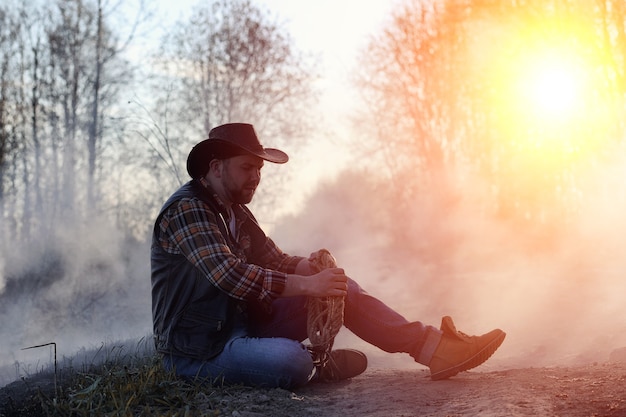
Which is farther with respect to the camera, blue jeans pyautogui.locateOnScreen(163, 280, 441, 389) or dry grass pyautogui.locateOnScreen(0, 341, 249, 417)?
blue jeans pyautogui.locateOnScreen(163, 280, 441, 389)

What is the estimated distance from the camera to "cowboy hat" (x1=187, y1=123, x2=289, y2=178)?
460 centimetres

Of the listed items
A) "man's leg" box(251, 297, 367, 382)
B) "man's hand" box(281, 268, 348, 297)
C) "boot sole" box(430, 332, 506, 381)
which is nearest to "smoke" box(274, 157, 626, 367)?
"boot sole" box(430, 332, 506, 381)

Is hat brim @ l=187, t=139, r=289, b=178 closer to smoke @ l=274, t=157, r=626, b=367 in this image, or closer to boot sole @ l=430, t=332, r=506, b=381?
boot sole @ l=430, t=332, r=506, b=381

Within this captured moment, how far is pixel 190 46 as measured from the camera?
54.3ft

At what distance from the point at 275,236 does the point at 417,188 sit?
4692mm

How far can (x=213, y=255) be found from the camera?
167 inches

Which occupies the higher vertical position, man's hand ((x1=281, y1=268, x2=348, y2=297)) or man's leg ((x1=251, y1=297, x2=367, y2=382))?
man's hand ((x1=281, y1=268, x2=348, y2=297))

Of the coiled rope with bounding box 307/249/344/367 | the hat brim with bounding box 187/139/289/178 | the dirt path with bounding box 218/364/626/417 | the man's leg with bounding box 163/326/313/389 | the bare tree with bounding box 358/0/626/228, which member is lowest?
the dirt path with bounding box 218/364/626/417

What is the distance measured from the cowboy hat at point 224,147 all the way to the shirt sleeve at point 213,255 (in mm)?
341

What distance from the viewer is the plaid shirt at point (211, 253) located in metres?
4.23

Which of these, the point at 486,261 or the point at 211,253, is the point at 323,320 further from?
the point at 486,261

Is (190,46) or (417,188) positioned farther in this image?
(417,188)

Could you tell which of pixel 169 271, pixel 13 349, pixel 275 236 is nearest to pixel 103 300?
pixel 13 349

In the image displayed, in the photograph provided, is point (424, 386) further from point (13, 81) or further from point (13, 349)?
point (13, 81)
